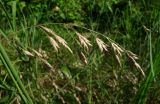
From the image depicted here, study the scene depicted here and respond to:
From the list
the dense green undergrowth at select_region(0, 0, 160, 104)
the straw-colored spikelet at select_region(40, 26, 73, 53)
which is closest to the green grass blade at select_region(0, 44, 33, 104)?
the dense green undergrowth at select_region(0, 0, 160, 104)

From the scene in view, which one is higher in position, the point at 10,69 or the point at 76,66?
the point at 10,69

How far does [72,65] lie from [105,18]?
110 centimetres

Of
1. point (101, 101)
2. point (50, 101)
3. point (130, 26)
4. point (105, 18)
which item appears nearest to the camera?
point (50, 101)

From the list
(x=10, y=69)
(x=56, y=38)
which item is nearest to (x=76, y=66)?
(x=56, y=38)

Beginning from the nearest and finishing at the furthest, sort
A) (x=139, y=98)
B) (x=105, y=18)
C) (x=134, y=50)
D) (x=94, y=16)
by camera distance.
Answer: (x=139, y=98)
(x=134, y=50)
(x=105, y=18)
(x=94, y=16)

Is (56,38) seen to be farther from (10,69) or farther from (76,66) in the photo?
(76,66)

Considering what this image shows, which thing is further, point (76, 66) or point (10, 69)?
point (76, 66)

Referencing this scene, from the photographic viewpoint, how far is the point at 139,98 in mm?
1216

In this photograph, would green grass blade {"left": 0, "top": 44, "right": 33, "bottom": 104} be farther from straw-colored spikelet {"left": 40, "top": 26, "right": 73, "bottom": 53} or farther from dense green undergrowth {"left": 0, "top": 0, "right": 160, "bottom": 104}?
straw-colored spikelet {"left": 40, "top": 26, "right": 73, "bottom": 53}

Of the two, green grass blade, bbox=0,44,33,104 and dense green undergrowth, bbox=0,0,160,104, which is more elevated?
green grass blade, bbox=0,44,33,104

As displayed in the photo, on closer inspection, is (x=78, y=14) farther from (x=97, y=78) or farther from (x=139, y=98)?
(x=139, y=98)

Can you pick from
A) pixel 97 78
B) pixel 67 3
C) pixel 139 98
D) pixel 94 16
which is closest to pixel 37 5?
pixel 67 3

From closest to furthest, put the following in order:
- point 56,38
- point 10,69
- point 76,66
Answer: point 10,69 → point 56,38 → point 76,66

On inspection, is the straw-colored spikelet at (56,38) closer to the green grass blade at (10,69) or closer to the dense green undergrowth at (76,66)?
the dense green undergrowth at (76,66)
